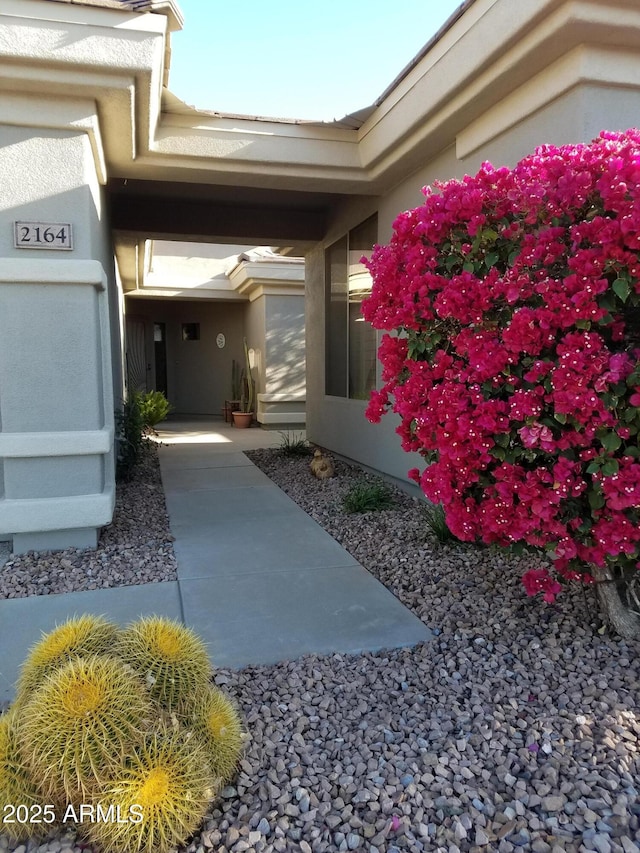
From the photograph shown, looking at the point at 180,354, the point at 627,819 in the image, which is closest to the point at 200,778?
the point at 627,819

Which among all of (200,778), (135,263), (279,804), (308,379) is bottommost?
(279,804)

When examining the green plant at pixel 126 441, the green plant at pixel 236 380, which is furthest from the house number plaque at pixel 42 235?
the green plant at pixel 236 380

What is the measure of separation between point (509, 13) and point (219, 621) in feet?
13.4

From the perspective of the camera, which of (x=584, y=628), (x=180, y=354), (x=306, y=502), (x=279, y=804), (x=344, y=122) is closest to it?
(x=279, y=804)

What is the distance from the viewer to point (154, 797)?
1781 mm

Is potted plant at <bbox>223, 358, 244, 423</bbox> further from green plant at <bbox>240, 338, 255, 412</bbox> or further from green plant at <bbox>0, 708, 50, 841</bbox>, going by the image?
green plant at <bbox>0, 708, 50, 841</bbox>

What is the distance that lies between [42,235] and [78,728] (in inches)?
149

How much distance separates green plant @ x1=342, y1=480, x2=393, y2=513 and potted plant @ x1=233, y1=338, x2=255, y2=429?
807cm

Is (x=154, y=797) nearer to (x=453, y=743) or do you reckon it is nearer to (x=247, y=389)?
(x=453, y=743)

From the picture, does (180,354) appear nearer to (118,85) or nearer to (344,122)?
(344,122)

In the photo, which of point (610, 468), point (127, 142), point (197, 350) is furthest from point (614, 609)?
point (197, 350)

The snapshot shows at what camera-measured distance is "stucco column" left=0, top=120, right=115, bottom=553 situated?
4480 millimetres

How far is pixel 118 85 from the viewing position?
4.25m

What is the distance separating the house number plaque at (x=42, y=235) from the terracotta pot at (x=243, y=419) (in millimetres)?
9410
